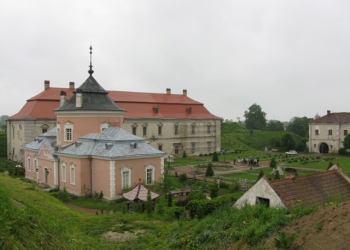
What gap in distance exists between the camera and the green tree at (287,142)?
51.0m

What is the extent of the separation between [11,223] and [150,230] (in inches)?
249

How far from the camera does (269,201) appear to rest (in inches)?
463

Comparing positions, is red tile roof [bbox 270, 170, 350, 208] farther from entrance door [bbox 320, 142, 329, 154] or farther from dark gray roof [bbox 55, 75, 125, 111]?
entrance door [bbox 320, 142, 329, 154]

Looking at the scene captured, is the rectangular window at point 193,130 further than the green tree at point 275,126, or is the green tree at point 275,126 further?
the green tree at point 275,126

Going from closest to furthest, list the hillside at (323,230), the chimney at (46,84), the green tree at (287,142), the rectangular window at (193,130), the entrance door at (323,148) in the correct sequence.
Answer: the hillside at (323,230) → the chimney at (46,84) → the rectangular window at (193,130) → the entrance door at (323,148) → the green tree at (287,142)

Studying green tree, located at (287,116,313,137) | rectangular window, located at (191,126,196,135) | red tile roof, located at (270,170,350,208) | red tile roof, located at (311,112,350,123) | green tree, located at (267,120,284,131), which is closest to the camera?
red tile roof, located at (270,170,350,208)

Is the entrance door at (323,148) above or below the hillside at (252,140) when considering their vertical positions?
below

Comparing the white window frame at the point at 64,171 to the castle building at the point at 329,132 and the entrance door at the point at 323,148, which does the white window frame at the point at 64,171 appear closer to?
the castle building at the point at 329,132

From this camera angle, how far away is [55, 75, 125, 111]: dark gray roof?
83.7ft

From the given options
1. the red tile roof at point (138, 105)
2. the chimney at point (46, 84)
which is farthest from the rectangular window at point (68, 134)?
the chimney at point (46, 84)

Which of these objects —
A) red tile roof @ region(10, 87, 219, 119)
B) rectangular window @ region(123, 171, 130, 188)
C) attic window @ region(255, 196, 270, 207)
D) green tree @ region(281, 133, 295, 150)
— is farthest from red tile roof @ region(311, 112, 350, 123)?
attic window @ region(255, 196, 270, 207)

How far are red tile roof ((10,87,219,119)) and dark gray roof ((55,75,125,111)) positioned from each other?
501 inches

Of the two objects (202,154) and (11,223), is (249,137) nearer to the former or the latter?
(202,154)

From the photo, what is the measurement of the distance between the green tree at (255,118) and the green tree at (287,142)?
31.5 m
